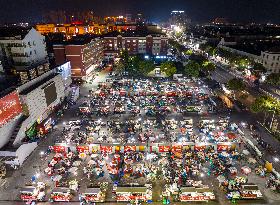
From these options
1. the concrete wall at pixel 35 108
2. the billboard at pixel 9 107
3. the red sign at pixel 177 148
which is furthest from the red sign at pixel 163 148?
the billboard at pixel 9 107

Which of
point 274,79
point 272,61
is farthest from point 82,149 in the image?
point 272,61

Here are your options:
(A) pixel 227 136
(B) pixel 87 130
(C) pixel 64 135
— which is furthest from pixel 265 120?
(C) pixel 64 135

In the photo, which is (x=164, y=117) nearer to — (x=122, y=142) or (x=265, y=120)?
(x=122, y=142)

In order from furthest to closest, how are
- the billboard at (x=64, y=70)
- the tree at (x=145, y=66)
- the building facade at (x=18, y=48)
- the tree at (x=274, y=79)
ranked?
the tree at (x=145, y=66) < the tree at (x=274, y=79) < the billboard at (x=64, y=70) < the building facade at (x=18, y=48)

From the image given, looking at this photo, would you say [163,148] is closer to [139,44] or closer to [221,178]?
[221,178]

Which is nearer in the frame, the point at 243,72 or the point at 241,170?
the point at 241,170

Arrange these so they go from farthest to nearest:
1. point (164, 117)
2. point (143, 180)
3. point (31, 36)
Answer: point (31, 36) → point (164, 117) → point (143, 180)

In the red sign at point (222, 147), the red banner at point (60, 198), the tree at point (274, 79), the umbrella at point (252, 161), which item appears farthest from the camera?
the tree at point (274, 79)

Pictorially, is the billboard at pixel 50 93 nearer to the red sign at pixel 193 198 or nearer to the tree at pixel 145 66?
the tree at pixel 145 66

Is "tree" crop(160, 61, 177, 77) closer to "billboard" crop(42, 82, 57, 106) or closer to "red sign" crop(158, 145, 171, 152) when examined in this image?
"billboard" crop(42, 82, 57, 106)
